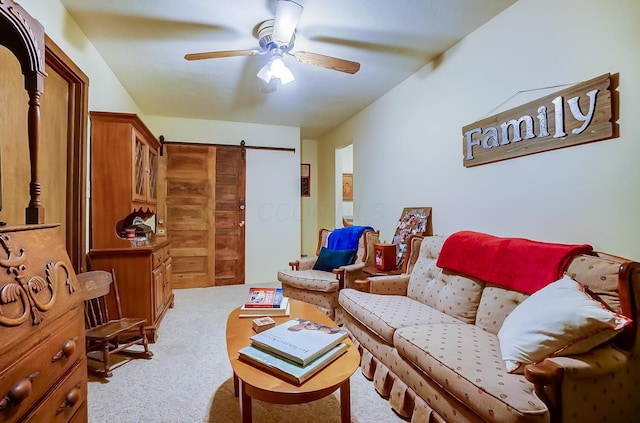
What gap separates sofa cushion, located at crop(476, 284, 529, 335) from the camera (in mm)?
1678

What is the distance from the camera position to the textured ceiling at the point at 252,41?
2.04 metres

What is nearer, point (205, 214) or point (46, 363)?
point (46, 363)

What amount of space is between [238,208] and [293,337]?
3.40 metres

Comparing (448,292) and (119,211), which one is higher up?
(119,211)

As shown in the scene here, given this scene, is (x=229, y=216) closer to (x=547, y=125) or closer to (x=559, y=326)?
(x=547, y=125)

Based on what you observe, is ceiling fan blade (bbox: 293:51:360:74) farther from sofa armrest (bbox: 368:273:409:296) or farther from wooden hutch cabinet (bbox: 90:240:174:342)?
wooden hutch cabinet (bbox: 90:240:174:342)

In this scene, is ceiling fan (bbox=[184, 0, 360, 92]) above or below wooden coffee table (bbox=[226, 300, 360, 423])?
above

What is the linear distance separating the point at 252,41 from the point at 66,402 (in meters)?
2.48

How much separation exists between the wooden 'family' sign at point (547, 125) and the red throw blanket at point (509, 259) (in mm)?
592

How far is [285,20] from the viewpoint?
193 cm

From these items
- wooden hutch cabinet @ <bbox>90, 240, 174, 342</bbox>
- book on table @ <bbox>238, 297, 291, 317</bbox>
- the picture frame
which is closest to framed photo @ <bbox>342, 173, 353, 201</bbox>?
the picture frame

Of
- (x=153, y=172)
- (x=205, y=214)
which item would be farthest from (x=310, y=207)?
(x=153, y=172)

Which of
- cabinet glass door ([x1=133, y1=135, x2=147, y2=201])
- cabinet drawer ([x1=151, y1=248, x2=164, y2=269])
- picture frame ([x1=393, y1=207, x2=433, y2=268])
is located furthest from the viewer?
picture frame ([x1=393, y1=207, x2=433, y2=268])

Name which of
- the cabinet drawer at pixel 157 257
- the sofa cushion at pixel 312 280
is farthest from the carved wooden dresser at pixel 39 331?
the sofa cushion at pixel 312 280
